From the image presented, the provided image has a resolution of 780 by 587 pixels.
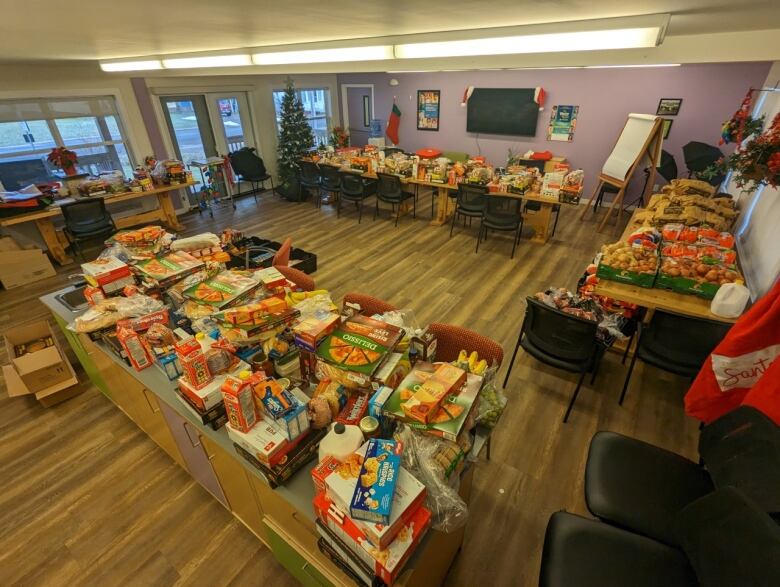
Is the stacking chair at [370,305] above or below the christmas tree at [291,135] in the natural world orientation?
below

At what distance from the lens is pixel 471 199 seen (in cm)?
520

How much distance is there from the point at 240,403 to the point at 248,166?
673 centimetres

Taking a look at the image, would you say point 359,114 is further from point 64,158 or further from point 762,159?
point 762,159

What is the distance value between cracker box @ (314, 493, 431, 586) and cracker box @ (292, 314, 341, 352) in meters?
0.63

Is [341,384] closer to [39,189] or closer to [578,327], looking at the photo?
[578,327]

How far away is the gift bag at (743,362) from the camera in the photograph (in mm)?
1646

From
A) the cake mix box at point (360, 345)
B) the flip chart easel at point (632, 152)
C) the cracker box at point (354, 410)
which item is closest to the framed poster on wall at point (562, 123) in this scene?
the flip chart easel at point (632, 152)

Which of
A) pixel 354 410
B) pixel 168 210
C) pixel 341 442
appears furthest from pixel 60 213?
pixel 341 442

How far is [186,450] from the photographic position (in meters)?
2.05

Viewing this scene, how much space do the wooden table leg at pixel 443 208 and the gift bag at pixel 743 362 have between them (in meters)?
4.51

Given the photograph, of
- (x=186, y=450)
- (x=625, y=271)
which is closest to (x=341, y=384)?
(x=186, y=450)

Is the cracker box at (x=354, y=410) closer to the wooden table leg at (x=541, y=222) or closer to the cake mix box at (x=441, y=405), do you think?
the cake mix box at (x=441, y=405)

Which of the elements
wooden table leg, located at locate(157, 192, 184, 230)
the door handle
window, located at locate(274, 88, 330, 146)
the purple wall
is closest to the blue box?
the door handle

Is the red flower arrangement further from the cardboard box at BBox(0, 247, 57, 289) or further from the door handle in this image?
the door handle
